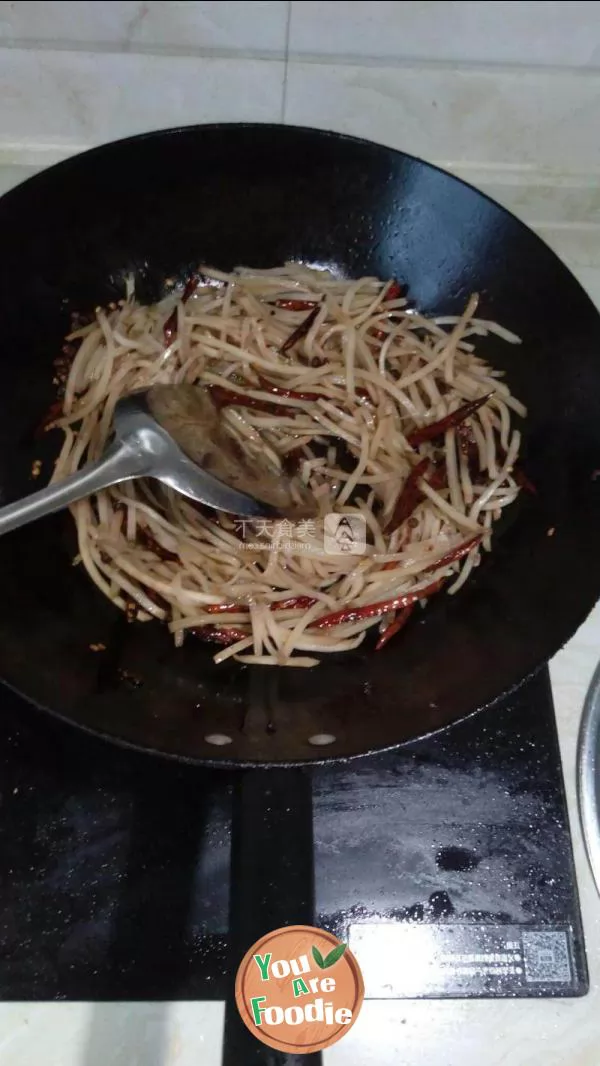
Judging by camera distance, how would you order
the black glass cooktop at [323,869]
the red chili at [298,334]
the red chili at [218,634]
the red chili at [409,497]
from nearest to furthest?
the black glass cooktop at [323,869], the red chili at [218,634], the red chili at [409,497], the red chili at [298,334]

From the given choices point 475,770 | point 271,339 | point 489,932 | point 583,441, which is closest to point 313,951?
point 489,932

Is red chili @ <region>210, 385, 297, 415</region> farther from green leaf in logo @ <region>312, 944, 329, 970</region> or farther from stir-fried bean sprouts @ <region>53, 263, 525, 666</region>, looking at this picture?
green leaf in logo @ <region>312, 944, 329, 970</region>

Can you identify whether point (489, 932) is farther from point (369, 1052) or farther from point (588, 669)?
point (588, 669)

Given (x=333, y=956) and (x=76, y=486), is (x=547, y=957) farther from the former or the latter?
(x=76, y=486)

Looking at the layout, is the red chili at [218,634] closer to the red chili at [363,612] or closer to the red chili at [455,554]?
the red chili at [363,612]

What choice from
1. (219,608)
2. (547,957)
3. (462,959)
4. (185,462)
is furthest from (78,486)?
(547,957)

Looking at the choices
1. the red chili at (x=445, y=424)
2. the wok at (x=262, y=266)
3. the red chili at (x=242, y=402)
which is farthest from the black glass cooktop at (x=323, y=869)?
the red chili at (x=242, y=402)
